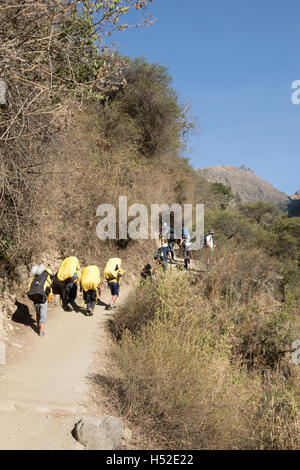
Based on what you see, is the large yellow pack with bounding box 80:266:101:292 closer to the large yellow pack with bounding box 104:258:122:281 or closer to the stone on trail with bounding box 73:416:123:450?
the large yellow pack with bounding box 104:258:122:281

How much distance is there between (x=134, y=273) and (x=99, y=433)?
7.92 metres

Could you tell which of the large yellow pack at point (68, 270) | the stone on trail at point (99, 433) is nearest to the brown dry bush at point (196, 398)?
the stone on trail at point (99, 433)

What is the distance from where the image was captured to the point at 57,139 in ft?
24.1

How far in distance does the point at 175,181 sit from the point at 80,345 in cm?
1547

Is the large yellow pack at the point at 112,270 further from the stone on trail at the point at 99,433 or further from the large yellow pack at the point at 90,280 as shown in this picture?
the stone on trail at the point at 99,433

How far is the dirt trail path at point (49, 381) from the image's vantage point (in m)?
3.39

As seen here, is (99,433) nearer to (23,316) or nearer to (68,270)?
(23,316)

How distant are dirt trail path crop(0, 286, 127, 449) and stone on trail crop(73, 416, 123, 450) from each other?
0.38 ft

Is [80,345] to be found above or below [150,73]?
below

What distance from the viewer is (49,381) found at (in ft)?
14.7

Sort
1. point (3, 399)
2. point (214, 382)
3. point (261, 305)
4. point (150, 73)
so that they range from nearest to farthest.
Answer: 1. point (3, 399)
2. point (214, 382)
3. point (261, 305)
4. point (150, 73)

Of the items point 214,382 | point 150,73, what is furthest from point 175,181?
point 214,382

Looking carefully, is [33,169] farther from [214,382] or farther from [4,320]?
[214,382]
